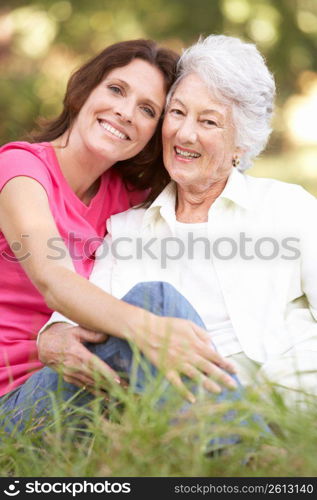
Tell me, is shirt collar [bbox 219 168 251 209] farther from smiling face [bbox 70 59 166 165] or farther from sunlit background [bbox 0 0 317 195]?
sunlit background [bbox 0 0 317 195]

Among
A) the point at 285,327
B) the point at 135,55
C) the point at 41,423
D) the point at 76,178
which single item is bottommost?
the point at 41,423

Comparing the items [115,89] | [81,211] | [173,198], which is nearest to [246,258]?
[173,198]

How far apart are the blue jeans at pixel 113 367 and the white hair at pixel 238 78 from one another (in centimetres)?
82

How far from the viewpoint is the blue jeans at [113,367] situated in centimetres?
225

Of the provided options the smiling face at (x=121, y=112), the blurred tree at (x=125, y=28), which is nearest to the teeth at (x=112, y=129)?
the smiling face at (x=121, y=112)

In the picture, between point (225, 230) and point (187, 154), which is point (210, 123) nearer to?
point (187, 154)

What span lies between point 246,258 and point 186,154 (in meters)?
0.43

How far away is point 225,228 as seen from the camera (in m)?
2.76

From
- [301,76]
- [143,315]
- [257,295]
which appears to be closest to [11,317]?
[143,315]

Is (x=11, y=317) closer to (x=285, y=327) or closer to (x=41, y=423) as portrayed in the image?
(x=41, y=423)

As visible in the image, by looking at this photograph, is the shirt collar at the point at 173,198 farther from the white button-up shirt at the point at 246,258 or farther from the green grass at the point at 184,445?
the green grass at the point at 184,445

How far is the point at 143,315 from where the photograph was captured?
219 centimetres

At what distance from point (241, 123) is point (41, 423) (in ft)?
4.14
